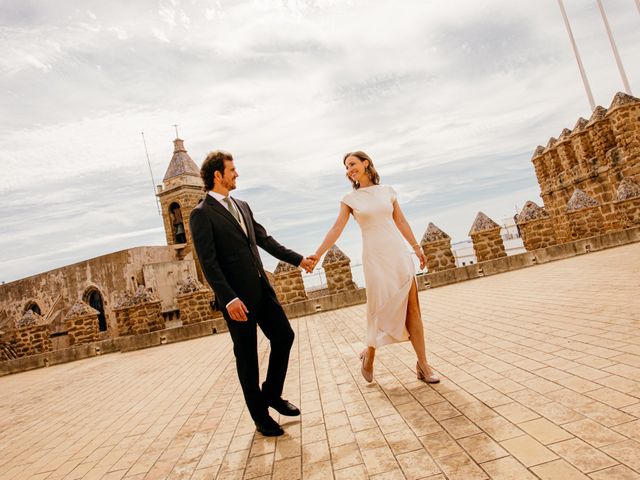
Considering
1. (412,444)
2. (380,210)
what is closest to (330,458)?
(412,444)

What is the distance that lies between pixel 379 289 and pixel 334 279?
7.89m

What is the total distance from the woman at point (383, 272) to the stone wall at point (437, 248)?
7993 mm

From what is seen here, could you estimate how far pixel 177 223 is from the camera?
107 feet

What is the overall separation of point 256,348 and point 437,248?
9375 mm

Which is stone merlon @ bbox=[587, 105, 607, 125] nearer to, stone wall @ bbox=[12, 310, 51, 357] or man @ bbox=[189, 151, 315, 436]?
man @ bbox=[189, 151, 315, 436]

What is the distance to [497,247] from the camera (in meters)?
11.8

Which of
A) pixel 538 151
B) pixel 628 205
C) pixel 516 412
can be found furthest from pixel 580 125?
pixel 516 412

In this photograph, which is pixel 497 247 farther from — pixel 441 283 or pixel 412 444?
pixel 412 444

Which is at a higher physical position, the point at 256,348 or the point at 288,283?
the point at 288,283

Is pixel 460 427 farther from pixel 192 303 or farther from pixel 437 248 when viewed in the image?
pixel 192 303

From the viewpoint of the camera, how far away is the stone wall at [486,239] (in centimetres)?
1165

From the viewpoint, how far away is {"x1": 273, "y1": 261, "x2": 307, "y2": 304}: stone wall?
1168 cm

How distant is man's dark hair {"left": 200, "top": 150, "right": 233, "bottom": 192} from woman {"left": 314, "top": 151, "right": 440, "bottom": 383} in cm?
123

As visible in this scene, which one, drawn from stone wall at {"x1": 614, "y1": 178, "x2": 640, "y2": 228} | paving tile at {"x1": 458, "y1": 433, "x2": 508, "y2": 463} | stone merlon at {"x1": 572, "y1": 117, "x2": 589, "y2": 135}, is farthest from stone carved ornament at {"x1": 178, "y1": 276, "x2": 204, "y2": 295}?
stone merlon at {"x1": 572, "y1": 117, "x2": 589, "y2": 135}
